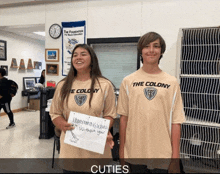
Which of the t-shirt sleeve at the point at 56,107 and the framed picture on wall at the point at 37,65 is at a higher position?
the framed picture on wall at the point at 37,65

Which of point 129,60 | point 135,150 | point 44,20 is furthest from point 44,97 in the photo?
point 135,150

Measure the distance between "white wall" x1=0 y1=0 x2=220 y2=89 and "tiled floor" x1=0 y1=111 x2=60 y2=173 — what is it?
1315 mm

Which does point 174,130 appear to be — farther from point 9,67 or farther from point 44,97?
point 9,67

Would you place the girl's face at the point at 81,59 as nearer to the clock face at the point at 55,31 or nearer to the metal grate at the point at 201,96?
the metal grate at the point at 201,96

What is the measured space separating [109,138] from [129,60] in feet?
7.84

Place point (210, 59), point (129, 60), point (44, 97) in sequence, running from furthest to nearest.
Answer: point (44, 97) < point (129, 60) < point (210, 59)

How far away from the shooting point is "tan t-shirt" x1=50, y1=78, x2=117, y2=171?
1.26m

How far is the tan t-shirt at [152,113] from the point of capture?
1200 mm

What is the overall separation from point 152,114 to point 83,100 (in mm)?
463

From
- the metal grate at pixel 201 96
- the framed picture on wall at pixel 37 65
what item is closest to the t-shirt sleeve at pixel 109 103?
the metal grate at pixel 201 96

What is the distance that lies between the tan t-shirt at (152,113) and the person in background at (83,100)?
6.0 inches

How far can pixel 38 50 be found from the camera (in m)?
7.68

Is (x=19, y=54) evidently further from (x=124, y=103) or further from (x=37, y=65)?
(x=124, y=103)

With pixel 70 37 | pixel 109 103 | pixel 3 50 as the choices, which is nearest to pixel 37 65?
pixel 3 50
